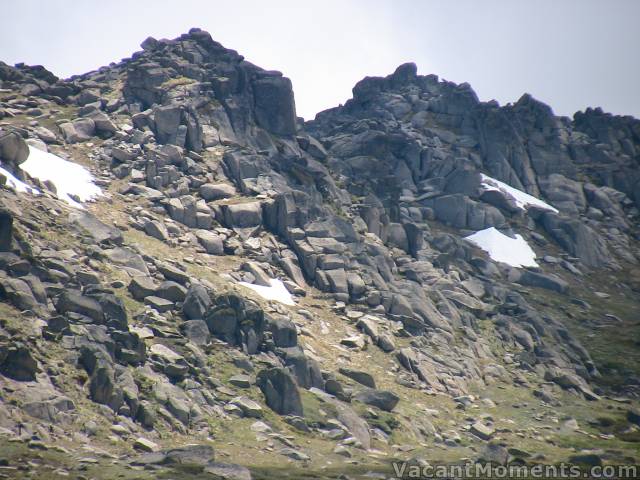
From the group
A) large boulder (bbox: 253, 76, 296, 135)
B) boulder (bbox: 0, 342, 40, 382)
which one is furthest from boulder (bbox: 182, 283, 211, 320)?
large boulder (bbox: 253, 76, 296, 135)

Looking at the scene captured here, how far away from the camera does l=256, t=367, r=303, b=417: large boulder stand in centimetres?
4209

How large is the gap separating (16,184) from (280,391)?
25.9 metres

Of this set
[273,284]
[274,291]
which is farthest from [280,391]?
[273,284]

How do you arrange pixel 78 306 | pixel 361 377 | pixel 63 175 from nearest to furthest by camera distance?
pixel 78 306, pixel 361 377, pixel 63 175

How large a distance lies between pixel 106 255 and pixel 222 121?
33.0 meters

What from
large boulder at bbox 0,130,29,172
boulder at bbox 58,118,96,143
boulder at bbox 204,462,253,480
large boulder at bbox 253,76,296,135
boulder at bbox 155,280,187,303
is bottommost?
boulder at bbox 204,462,253,480

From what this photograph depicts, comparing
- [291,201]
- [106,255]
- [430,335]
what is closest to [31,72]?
[291,201]

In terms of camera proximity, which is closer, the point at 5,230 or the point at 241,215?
the point at 5,230

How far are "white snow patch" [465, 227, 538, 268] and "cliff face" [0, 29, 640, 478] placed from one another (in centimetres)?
39

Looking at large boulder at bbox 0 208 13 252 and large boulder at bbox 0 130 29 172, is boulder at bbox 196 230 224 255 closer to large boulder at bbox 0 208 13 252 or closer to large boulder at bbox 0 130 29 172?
large boulder at bbox 0 130 29 172

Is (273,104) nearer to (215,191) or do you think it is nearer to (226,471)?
(215,191)

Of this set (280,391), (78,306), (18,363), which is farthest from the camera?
(280,391)

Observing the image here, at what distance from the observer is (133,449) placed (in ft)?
105

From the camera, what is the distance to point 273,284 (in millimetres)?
59969
